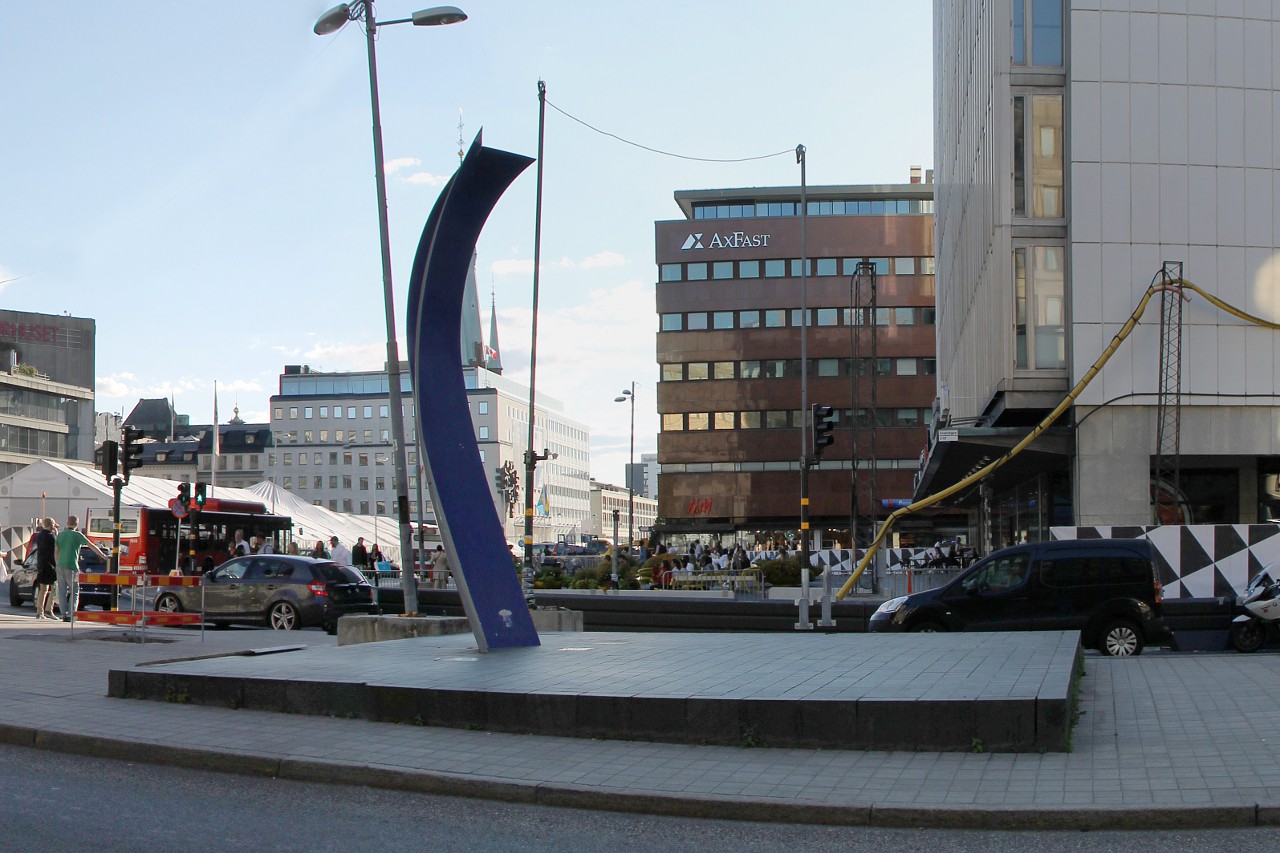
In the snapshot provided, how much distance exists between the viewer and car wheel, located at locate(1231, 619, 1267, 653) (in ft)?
61.6

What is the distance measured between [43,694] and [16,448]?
8058 cm

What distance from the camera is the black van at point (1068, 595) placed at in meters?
18.1

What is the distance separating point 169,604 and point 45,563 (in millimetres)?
2430

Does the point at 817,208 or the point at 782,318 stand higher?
the point at 817,208

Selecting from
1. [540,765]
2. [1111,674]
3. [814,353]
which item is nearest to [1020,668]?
[1111,674]

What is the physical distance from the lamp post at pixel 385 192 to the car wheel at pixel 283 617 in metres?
3.92

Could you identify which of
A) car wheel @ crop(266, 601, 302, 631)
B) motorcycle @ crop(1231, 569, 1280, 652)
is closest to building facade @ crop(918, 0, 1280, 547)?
motorcycle @ crop(1231, 569, 1280, 652)

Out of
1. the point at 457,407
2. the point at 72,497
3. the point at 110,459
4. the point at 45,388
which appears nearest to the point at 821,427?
the point at 457,407

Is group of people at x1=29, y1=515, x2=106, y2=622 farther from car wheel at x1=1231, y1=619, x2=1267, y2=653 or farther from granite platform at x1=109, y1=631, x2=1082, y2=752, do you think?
car wheel at x1=1231, y1=619, x2=1267, y2=653

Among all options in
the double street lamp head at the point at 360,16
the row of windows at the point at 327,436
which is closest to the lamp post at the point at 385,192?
the double street lamp head at the point at 360,16

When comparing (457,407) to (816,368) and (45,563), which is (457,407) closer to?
(45,563)

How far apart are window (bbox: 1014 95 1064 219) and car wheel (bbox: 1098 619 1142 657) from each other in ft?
42.3

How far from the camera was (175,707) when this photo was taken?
11.2 metres

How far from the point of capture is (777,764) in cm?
855
